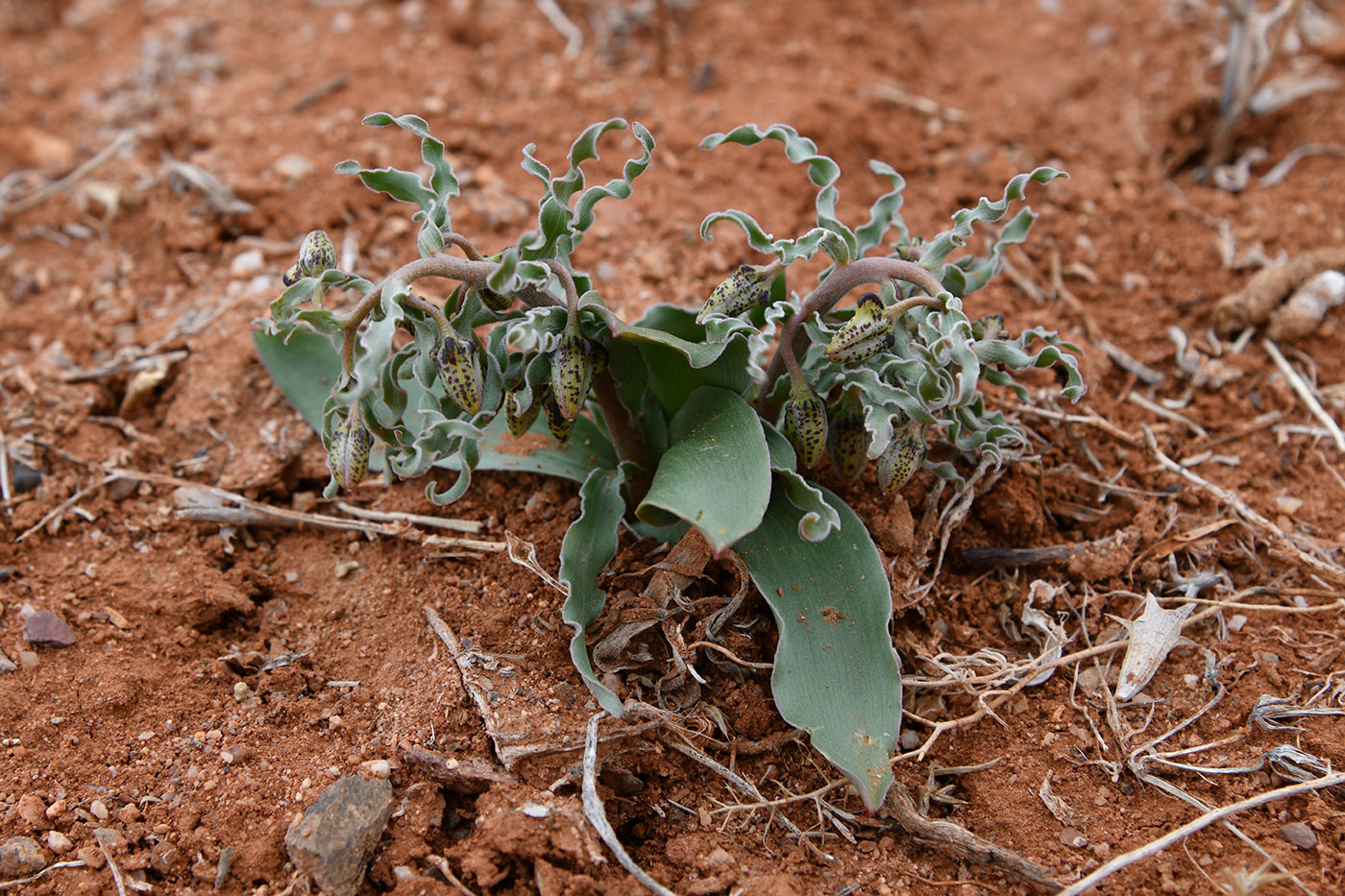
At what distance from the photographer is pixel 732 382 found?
257 centimetres

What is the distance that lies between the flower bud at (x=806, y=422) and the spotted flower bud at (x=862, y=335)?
0.13 m

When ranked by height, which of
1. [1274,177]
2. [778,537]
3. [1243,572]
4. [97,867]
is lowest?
[97,867]

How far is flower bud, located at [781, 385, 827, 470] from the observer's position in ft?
7.86

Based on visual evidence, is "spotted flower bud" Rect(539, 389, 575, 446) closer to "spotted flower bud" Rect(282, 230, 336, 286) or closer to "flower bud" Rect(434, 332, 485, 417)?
"flower bud" Rect(434, 332, 485, 417)

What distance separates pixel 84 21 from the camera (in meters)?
5.44

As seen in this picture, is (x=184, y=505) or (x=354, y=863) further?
(x=184, y=505)

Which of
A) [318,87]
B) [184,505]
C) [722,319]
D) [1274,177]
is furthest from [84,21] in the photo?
[1274,177]

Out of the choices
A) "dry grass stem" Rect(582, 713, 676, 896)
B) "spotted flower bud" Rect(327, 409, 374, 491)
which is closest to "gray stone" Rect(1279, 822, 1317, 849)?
"dry grass stem" Rect(582, 713, 676, 896)

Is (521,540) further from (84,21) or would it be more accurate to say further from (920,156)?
(84,21)

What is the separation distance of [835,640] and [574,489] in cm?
98

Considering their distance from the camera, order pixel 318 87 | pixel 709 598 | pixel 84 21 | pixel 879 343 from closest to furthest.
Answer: pixel 879 343 < pixel 709 598 < pixel 318 87 < pixel 84 21

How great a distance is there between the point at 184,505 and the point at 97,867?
3.89ft

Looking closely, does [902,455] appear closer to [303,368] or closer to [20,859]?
[303,368]

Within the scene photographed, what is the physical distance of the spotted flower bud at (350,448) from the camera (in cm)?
222
